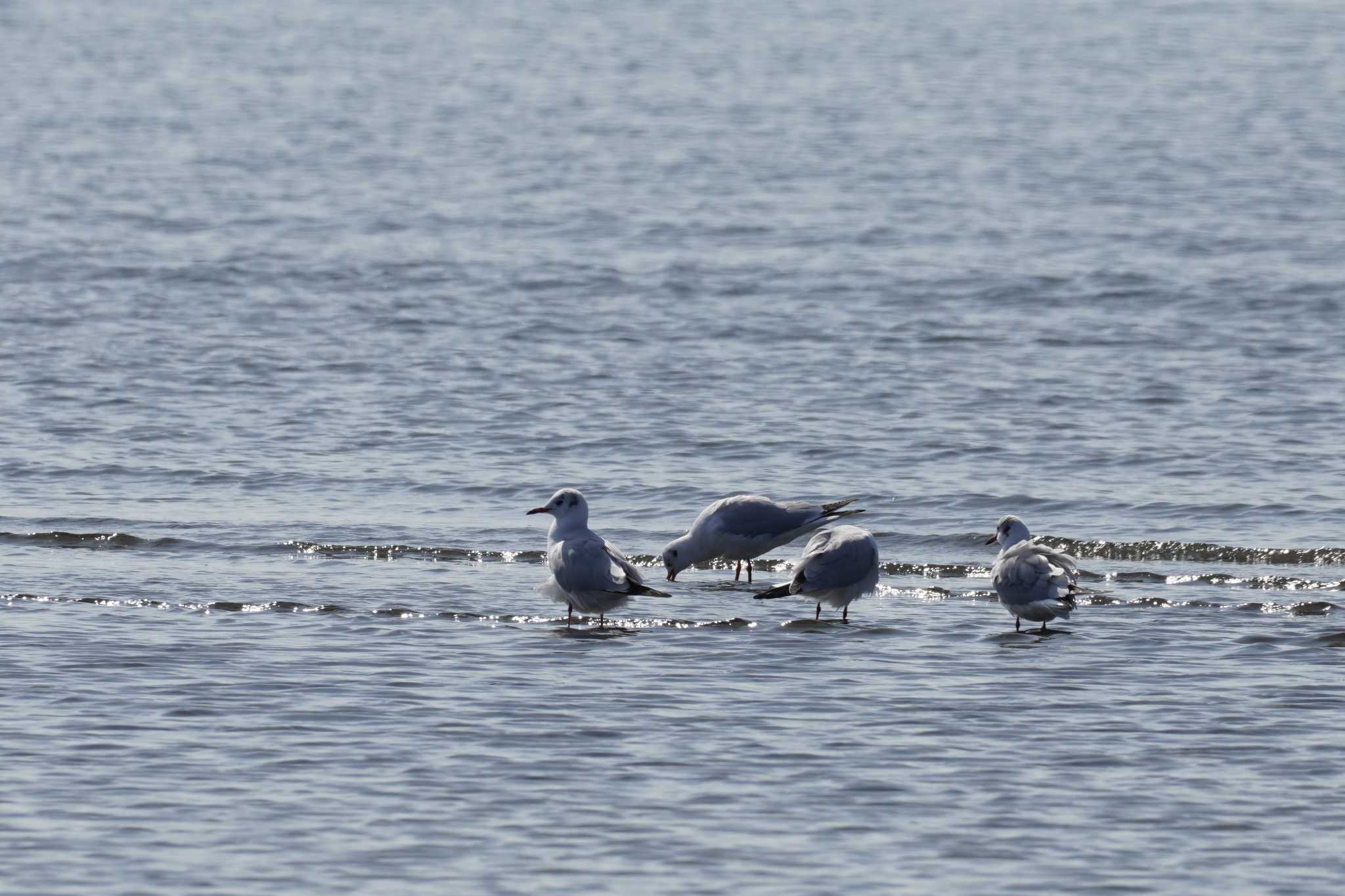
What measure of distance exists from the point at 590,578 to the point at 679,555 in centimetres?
207

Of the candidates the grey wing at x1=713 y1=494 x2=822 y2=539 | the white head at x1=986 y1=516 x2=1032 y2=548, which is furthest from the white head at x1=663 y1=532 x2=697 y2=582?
the white head at x1=986 y1=516 x2=1032 y2=548

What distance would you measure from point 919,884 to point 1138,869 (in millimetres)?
902

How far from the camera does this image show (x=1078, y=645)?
12.5 m

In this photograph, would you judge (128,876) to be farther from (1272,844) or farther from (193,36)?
(193,36)

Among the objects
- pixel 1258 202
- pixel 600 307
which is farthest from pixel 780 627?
pixel 1258 202

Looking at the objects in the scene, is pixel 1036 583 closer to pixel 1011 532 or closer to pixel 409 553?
pixel 1011 532

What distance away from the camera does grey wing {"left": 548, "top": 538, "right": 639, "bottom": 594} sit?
42.7 feet

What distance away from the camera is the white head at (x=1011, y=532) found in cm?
1388

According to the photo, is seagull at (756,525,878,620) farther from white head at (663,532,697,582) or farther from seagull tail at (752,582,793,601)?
white head at (663,532,697,582)

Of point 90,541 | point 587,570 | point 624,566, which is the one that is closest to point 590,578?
point 587,570

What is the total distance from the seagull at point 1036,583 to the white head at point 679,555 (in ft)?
8.59

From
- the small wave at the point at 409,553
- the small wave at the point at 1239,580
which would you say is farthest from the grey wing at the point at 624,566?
the small wave at the point at 1239,580

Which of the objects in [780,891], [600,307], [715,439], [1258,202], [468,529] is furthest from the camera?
[1258,202]

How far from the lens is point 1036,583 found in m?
12.7
